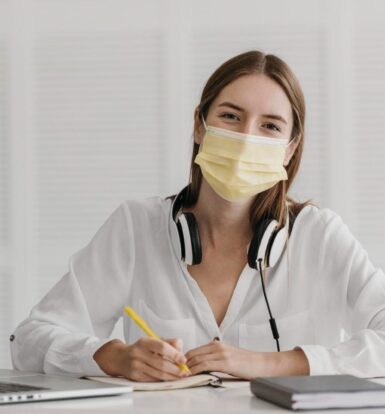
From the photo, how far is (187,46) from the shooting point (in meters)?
3.53

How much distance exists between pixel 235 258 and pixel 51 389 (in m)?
0.90

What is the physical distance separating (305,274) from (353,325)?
0.64 feet

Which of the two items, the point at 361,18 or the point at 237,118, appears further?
the point at 361,18

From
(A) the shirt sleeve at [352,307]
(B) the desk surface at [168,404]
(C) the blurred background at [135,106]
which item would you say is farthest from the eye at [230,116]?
(C) the blurred background at [135,106]

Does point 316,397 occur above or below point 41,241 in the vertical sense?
above

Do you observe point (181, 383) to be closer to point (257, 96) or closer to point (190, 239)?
point (190, 239)

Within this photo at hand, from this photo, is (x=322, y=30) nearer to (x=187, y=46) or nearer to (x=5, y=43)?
(x=187, y=46)

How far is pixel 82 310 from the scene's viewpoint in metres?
2.07

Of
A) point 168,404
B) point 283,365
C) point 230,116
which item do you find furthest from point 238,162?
point 168,404

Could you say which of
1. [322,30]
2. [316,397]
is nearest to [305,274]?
[316,397]

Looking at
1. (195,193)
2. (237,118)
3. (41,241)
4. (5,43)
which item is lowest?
(41,241)

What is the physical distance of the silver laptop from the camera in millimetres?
1276

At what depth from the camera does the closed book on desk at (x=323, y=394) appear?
47.4 inches

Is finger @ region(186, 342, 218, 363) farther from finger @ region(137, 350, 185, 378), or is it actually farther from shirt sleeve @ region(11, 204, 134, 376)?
shirt sleeve @ region(11, 204, 134, 376)
